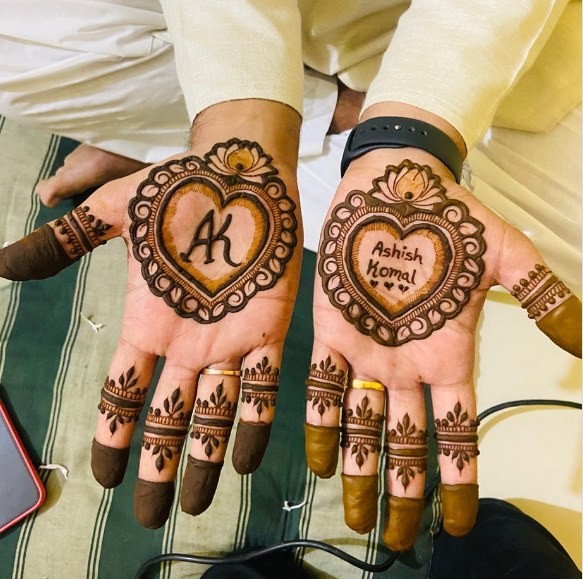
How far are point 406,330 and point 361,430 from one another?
0.17 meters

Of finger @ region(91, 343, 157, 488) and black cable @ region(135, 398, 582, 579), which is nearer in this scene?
finger @ region(91, 343, 157, 488)

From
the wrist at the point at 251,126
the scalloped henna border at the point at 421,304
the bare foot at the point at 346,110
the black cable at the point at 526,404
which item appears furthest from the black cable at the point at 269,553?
the bare foot at the point at 346,110

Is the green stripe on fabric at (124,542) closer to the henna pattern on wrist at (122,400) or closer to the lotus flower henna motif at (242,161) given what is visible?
the henna pattern on wrist at (122,400)

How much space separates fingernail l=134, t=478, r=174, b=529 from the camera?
79 centimetres

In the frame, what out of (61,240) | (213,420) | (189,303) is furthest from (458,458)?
(61,240)

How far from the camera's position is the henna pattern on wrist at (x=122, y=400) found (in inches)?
31.7

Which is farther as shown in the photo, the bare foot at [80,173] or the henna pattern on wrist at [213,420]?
the bare foot at [80,173]

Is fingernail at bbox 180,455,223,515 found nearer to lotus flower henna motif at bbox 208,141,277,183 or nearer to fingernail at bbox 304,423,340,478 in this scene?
fingernail at bbox 304,423,340,478

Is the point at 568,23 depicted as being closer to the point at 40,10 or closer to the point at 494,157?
the point at 494,157

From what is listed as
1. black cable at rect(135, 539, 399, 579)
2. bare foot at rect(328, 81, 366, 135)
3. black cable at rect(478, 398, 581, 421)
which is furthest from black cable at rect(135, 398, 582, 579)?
bare foot at rect(328, 81, 366, 135)

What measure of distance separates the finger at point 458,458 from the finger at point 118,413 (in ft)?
1.59

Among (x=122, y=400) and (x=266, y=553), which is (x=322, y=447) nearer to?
(x=122, y=400)

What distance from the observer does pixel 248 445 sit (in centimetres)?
79

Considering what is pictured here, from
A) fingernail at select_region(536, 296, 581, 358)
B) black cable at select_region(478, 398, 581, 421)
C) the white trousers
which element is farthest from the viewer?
black cable at select_region(478, 398, 581, 421)
